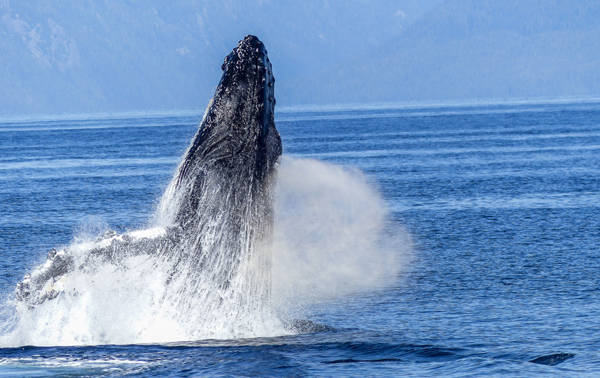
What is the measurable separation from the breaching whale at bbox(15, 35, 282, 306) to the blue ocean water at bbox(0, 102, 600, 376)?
131 centimetres

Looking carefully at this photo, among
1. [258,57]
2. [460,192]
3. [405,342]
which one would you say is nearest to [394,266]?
[405,342]

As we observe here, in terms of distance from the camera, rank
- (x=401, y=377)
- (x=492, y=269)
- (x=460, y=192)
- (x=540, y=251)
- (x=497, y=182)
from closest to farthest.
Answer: (x=401, y=377), (x=492, y=269), (x=540, y=251), (x=460, y=192), (x=497, y=182)

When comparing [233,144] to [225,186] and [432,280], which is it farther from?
[432,280]

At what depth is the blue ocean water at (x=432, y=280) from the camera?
15758 millimetres

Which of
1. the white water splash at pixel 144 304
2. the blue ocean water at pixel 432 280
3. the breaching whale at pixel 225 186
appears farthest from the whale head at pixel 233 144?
the blue ocean water at pixel 432 280

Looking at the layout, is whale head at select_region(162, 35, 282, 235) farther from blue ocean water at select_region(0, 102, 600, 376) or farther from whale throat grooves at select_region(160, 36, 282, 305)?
blue ocean water at select_region(0, 102, 600, 376)

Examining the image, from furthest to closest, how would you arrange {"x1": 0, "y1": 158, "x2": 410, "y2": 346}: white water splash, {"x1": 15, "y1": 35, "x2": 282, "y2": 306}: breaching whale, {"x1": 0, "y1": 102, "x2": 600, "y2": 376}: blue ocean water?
1. {"x1": 15, "y1": 35, "x2": 282, "y2": 306}: breaching whale
2. {"x1": 0, "y1": 158, "x2": 410, "y2": 346}: white water splash
3. {"x1": 0, "y1": 102, "x2": 600, "y2": 376}: blue ocean water

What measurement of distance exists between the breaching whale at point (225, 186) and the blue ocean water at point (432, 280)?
4.28 feet

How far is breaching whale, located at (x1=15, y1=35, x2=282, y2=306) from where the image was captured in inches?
651

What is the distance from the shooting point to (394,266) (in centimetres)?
2619

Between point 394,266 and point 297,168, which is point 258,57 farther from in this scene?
point 394,266

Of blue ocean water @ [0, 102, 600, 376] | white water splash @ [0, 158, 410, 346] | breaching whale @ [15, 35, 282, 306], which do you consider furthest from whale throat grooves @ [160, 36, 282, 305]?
blue ocean water @ [0, 102, 600, 376]

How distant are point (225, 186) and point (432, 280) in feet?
27.8

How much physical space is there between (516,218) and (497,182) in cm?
1398
